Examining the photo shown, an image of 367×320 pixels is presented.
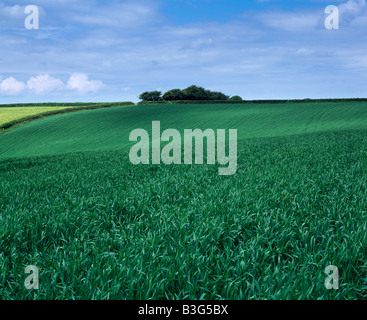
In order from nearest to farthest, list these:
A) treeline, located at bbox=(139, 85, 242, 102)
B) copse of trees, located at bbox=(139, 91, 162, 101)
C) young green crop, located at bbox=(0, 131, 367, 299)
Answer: young green crop, located at bbox=(0, 131, 367, 299) < treeline, located at bbox=(139, 85, 242, 102) < copse of trees, located at bbox=(139, 91, 162, 101)

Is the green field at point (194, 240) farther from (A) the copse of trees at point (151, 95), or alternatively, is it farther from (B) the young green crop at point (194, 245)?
(A) the copse of trees at point (151, 95)

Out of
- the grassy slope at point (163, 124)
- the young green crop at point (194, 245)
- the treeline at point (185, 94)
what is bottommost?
the young green crop at point (194, 245)

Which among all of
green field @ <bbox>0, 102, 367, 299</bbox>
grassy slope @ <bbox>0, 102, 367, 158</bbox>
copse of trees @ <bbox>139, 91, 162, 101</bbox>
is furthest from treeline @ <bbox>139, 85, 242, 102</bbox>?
green field @ <bbox>0, 102, 367, 299</bbox>

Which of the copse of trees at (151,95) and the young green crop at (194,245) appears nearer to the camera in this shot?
the young green crop at (194,245)

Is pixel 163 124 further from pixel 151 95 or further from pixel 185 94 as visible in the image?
pixel 151 95

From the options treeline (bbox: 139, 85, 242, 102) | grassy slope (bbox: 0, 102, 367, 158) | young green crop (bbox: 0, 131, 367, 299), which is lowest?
young green crop (bbox: 0, 131, 367, 299)

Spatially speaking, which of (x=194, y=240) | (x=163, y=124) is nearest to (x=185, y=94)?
(x=163, y=124)

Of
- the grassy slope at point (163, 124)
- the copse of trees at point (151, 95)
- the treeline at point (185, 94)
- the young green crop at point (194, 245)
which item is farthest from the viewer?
the copse of trees at point (151, 95)

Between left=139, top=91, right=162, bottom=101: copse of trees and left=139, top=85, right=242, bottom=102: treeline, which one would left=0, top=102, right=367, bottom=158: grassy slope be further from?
left=139, top=91, right=162, bottom=101: copse of trees

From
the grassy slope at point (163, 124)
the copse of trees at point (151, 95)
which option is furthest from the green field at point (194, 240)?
the copse of trees at point (151, 95)

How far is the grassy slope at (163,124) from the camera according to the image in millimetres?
37000

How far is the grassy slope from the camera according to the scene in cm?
3700
